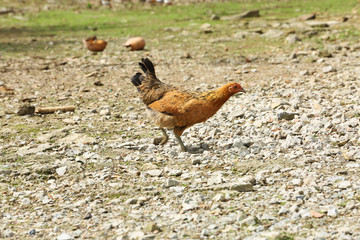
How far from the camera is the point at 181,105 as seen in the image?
5.74 m

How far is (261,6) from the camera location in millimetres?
19828

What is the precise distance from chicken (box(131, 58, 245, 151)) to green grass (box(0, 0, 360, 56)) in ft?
21.4

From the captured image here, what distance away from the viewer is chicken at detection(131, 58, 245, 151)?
5.69 m

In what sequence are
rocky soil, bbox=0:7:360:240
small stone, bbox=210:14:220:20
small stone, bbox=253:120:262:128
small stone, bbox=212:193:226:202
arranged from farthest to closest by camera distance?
small stone, bbox=210:14:220:20 → small stone, bbox=253:120:262:128 → small stone, bbox=212:193:226:202 → rocky soil, bbox=0:7:360:240

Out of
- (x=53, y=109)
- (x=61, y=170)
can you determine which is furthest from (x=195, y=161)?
(x=53, y=109)

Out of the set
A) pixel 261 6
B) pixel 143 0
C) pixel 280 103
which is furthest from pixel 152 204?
pixel 143 0

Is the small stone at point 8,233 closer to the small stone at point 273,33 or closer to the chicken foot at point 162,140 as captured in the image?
the chicken foot at point 162,140

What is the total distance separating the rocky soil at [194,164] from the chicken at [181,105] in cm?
38

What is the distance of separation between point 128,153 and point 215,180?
4.88 ft

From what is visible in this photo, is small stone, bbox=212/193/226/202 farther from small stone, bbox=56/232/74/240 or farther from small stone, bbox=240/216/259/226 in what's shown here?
small stone, bbox=56/232/74/240

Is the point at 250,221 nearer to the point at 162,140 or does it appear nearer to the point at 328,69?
the point at 162,140

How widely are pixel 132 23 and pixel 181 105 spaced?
42.1ft

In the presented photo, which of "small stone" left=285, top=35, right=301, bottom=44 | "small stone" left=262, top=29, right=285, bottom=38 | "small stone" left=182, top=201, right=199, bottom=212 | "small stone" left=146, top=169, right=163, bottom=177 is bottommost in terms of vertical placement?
"small stone" left=262, top=29, right=285, bottom=38

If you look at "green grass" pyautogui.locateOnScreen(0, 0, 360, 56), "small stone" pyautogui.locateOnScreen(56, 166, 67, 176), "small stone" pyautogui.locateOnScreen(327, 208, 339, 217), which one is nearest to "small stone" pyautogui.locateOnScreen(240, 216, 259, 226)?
"small stone" pyautogui.locateOnScreen(327, 208, 339, 217)
